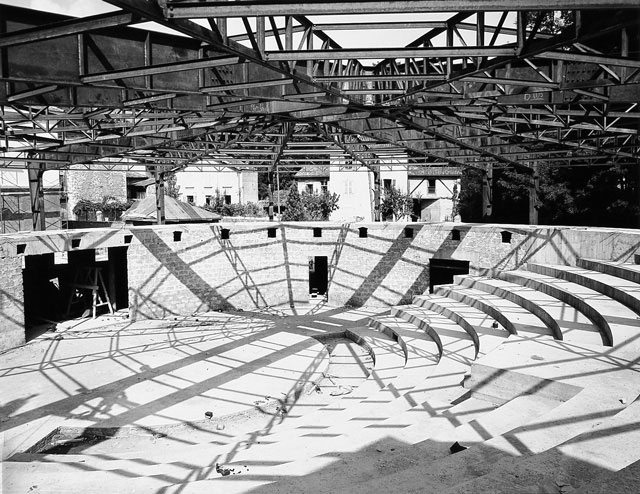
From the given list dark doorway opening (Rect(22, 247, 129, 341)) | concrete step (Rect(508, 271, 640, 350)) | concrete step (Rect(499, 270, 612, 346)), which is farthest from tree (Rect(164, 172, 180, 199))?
concrete step (Rect(508, 271, 640, 350))

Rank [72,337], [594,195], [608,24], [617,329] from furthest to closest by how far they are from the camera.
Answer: [594,195] < [72,337] < [617,329] < [608,24]

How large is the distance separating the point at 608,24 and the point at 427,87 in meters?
3.74

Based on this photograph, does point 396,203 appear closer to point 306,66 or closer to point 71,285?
point 71,285

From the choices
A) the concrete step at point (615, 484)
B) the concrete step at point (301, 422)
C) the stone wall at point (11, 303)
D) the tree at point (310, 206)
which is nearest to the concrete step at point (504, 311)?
the concrete step at point (301, 422)

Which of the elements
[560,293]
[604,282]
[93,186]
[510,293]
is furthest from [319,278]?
[93,186]

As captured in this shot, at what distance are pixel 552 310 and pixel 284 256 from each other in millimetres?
12439

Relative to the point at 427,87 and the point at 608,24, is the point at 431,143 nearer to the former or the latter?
the point at 427,87

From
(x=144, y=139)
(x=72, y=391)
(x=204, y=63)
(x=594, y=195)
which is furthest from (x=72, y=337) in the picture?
(x=594, y=195)

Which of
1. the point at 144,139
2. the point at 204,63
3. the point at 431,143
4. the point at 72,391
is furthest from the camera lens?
the point at 431,143

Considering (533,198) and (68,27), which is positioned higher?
(68,27)

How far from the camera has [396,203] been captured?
4259 cm

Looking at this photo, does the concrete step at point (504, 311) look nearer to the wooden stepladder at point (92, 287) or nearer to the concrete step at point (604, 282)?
the concrete step at point (604, 282)

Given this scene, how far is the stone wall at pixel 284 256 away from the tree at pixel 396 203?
2137 centimetres

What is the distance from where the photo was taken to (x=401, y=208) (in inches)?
1687
